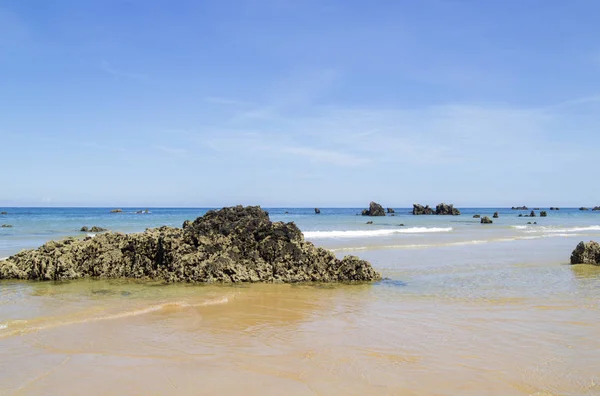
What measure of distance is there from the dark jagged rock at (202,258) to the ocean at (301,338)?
570mm

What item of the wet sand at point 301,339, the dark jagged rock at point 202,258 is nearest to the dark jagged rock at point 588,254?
the wet sand at point 301,339

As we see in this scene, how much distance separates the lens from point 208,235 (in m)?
11.3

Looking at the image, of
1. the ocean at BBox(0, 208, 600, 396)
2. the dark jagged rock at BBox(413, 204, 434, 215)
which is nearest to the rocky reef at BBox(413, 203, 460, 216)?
the dark jagged rock at BBox(413, 204, 434, 215)

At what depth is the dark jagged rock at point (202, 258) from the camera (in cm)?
1056

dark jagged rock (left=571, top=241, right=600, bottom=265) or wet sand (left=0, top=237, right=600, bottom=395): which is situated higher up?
dark jagged rock (left=571, top=241, right=600, bottom=265)

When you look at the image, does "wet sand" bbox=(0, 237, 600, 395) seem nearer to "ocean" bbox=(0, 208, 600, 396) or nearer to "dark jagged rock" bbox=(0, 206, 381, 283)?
"ocean" bbox=(0, 208, 600, 396)

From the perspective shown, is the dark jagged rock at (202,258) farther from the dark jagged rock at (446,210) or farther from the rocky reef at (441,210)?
the dark jagged rock at (446,210)

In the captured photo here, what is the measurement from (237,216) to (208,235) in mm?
1048

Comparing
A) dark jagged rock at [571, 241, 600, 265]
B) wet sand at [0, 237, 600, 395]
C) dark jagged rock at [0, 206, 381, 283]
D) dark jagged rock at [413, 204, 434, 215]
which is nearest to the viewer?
wet sand at [0, 237, 600, 395]

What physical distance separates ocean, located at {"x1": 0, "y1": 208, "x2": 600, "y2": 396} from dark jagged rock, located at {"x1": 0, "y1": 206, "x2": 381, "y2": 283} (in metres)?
0.57

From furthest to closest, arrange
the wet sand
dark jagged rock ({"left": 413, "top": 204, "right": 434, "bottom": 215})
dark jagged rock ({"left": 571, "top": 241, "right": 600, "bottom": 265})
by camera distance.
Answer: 1. dark jagged rock ({"left": 413, "top": 204, "right": 434, "bottom": 215})
2. dark jagged rock ({"left": 571, "top": 241, "right": 600, "bottom": 265})
3. the wet sand

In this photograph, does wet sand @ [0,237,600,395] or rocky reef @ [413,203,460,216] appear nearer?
wet sand @ [0,237,600,395]

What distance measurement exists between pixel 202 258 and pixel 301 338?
5.18 meters

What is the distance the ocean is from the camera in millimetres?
4629
